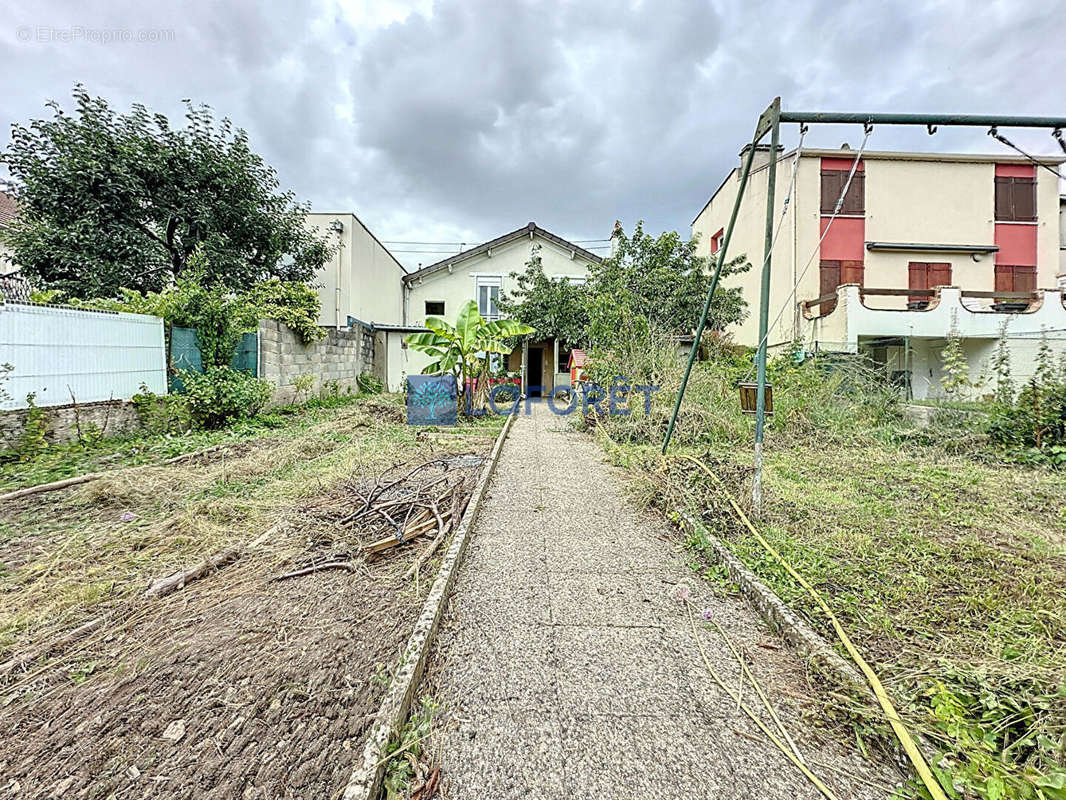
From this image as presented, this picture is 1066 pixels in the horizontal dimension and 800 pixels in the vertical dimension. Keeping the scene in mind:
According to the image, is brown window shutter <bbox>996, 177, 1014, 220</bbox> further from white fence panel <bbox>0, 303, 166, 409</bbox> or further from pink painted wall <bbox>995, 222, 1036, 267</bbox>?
white fence panel <bbox>0, 303, 166, 409</bbox>

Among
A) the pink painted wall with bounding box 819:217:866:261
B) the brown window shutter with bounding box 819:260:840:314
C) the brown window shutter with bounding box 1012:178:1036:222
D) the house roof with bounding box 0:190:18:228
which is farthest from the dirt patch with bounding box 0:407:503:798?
the brown window shutter with bounding box 1012:178:1036:222

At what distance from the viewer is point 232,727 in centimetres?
184

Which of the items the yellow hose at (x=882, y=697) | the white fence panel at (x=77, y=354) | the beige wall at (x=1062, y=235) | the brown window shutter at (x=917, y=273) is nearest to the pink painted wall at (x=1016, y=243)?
the beige wall at (x=1062, y=235)

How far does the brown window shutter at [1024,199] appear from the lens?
18.0m

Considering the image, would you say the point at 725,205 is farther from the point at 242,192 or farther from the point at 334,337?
the point at 242,192

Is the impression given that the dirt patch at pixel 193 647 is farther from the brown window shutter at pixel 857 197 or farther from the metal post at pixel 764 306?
the brown window shutter at pixel 857 197

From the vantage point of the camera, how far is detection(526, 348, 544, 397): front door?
19.7m

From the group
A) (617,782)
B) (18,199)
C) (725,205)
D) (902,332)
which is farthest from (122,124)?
(902,332)

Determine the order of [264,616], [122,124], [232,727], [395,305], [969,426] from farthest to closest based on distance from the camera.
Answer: [395,305] → [122,124] → [969,426] → [264,616] → [232,727]

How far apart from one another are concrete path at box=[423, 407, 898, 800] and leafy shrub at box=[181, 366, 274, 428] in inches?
283

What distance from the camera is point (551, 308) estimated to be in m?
Result: 16.7

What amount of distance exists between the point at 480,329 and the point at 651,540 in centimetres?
844

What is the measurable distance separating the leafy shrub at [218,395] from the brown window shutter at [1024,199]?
2788cm

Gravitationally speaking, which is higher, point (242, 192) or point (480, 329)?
point (242, 192)
